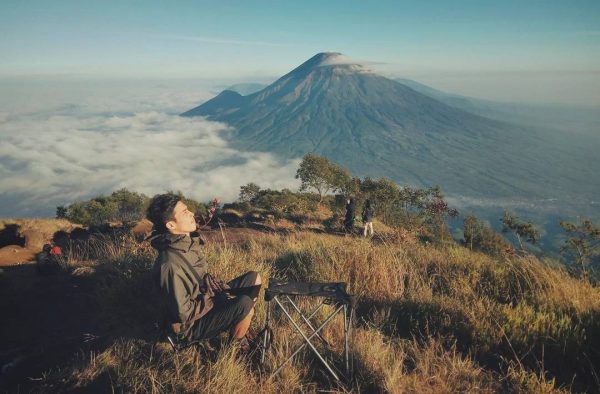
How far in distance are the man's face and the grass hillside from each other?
1.15m

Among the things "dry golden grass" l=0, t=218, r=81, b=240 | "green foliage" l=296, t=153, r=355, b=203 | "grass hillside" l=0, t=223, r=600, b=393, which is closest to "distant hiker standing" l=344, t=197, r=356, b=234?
"grass hillside" l=0, t=223, r=600, b=393

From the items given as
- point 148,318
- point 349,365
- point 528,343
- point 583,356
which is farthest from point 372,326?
point 148,318

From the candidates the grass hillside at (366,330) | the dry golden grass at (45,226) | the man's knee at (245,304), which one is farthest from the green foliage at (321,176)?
the man's knee at (245,304)

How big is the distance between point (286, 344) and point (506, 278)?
3.29 meters

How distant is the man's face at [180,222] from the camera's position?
3.63 metres

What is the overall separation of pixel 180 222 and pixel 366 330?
2284 mm

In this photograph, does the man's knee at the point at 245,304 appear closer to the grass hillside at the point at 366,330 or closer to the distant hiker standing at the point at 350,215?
the grass hillside at the point at 366,330

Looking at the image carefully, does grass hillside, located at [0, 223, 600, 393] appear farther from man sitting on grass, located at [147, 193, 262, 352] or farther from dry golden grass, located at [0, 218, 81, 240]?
dry golden grass, located at [0, 218, 81, 240]

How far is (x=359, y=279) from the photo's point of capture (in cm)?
520

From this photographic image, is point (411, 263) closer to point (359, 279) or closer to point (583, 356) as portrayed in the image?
point (359, 279)

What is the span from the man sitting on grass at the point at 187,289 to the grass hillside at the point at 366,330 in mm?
255

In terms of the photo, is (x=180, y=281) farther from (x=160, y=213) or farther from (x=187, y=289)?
(x=160, y=213)

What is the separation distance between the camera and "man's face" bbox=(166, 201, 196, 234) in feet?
11.9

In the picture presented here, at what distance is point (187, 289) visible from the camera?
3.57 meters
